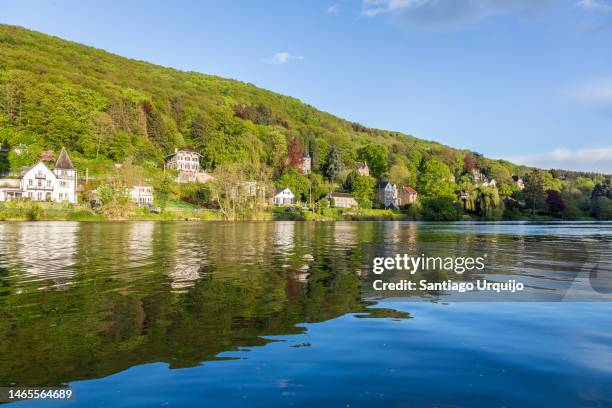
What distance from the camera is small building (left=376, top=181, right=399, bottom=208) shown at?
167m

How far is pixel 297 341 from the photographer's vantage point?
33.9 ft

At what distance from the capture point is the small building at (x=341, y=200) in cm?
15275

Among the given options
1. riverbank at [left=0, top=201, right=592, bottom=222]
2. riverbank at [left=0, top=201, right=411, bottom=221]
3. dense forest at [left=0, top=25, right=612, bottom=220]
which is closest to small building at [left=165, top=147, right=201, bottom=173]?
dense forest at [left=0, top=25, right=612, bottom=220]

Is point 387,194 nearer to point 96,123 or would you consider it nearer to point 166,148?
point 166,148

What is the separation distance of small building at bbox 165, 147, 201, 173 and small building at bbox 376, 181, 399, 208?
65.4 metres

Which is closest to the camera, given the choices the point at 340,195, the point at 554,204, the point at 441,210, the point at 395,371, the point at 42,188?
the point at 395,371

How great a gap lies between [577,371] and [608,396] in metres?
1.23

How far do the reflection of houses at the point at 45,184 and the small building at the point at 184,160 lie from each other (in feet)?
153

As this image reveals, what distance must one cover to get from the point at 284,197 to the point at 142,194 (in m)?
49.9

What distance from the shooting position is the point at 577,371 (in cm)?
854

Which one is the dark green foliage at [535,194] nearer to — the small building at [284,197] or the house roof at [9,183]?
the small building at [284,197]

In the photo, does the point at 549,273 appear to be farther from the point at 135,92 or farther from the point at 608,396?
the point at 135,92

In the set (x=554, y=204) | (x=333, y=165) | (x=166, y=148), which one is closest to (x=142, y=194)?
(x=166, y=148)

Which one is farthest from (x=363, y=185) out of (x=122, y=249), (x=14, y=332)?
(x=14, y=332)
